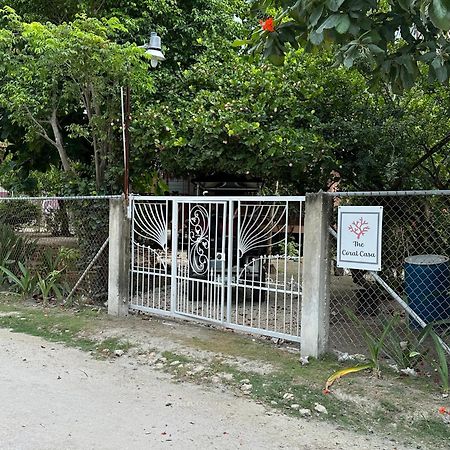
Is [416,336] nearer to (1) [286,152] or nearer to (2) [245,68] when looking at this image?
(1) [286,152]

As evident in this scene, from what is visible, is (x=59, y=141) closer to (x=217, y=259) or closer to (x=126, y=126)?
(x=126, y=126)

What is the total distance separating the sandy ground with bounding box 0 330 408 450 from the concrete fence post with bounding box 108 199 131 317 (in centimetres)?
216

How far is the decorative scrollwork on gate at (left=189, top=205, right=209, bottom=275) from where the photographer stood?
7.29 m

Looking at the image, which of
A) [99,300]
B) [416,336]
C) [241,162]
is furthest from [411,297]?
[99,300]

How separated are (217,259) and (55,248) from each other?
3.86 m

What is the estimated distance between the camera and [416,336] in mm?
5344

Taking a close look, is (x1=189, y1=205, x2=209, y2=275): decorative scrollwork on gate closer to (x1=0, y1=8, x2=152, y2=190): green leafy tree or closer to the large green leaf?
(x1=0, y1=8, x2=152, y2=190): green leafy tree

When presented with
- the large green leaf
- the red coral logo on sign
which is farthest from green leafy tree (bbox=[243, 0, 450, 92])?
the red coral logo on sign

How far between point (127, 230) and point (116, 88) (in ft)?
7.56

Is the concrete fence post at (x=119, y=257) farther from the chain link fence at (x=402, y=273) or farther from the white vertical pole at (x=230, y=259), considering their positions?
the chain link fence at (x=402, y=273)

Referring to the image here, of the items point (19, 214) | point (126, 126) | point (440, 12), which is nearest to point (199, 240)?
point (126, 126)

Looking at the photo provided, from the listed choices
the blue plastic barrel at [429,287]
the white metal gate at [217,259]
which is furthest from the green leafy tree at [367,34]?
the blue plastic barrel at [429,287]

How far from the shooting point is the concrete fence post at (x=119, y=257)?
25.7ft

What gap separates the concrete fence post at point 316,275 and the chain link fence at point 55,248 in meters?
3.60
